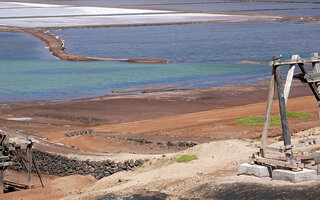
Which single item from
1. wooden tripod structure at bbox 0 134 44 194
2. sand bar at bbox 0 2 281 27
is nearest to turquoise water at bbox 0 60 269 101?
wooden tripod structure at bbox 0 134 44 194

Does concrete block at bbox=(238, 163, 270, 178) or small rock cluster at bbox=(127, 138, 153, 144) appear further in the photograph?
small rock cluster at bbox=(127, 138, 153, 144)

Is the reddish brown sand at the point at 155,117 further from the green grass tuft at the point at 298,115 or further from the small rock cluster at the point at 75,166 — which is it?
the small rock cluster at the point at 75,166

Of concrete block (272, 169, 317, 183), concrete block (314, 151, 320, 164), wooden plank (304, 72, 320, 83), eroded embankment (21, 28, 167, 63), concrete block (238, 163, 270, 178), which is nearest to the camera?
concrete block (272, 169, 317, 183)

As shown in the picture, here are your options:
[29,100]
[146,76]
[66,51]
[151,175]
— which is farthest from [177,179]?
[66,51]

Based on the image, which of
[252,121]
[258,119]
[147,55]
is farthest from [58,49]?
[252,121]

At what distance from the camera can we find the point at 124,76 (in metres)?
49.6

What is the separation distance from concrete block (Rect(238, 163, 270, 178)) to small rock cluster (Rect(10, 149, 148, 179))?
4.88m

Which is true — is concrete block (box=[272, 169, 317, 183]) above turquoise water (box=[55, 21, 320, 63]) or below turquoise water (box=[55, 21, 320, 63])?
above

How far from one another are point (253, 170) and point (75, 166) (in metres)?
7.83

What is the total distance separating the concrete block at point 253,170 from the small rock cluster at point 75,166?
488cm

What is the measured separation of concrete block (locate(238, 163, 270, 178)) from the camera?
1416 centimetres

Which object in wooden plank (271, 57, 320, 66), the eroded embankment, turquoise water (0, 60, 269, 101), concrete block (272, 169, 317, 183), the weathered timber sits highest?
wooden plank (271, 57, 320, 66)

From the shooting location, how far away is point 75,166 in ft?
67.9

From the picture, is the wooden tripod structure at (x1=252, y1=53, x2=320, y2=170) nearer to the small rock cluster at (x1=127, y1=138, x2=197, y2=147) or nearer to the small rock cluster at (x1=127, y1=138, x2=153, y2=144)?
the small rock cluster at (x1=127, y1=138, x2=197, y2=147)
